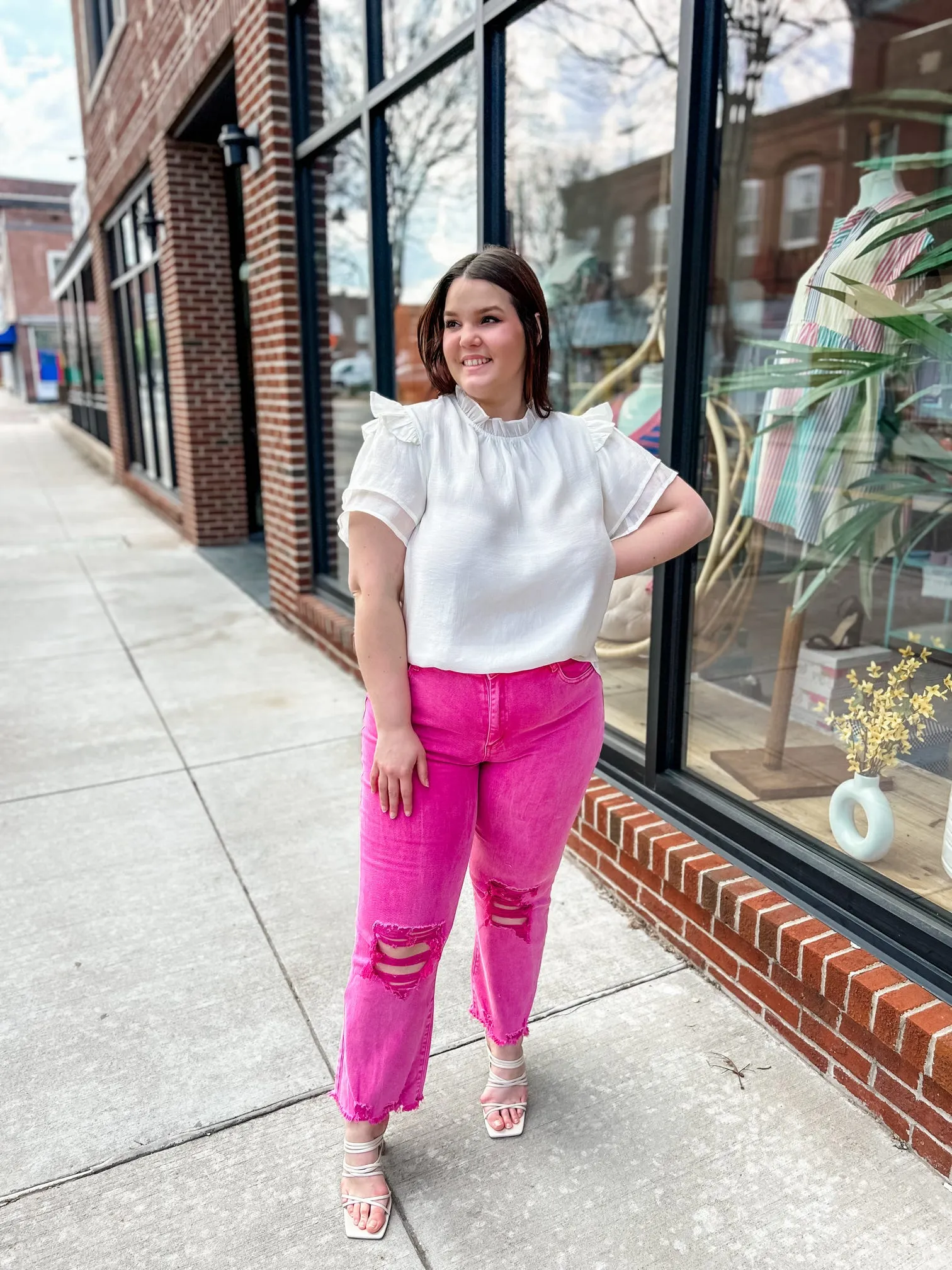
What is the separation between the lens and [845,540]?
2854 mm

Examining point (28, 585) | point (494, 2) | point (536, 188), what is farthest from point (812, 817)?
point (28, 585)

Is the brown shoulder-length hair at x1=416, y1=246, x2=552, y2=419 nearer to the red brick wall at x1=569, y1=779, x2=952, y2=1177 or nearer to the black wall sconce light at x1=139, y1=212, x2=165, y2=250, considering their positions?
the red brick wall at x1=569, y1=779, x2=952, y2=1177

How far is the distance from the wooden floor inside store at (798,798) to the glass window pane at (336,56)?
3.22 meters

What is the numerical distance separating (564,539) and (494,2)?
2551mm

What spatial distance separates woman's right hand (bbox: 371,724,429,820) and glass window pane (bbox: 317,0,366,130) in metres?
3.99

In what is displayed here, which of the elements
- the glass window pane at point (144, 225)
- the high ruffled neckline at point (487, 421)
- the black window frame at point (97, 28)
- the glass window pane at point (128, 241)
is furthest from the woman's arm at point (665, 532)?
the black window frame at point (97, 28)

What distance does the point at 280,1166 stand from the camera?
195 cm

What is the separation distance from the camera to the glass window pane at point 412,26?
3.99 m

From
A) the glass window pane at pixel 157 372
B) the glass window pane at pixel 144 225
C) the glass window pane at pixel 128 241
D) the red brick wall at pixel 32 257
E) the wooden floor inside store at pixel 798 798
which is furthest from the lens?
the red brick wall at pixel 32 257

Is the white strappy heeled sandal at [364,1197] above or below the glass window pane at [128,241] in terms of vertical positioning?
below

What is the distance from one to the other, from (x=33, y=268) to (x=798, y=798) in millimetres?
53305

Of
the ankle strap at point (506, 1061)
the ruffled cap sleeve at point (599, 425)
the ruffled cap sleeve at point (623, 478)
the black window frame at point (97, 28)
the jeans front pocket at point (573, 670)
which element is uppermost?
the black window frame at point (97, 28)

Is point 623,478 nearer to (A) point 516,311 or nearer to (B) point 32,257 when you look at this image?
(A) point 516,311

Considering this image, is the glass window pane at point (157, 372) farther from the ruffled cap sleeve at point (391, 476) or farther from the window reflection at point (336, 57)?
the ruffled cap sleeve at point (391, 476)
